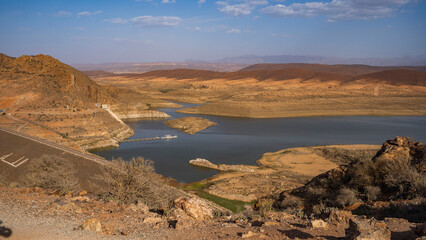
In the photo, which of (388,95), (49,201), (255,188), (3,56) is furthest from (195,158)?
(388,95)

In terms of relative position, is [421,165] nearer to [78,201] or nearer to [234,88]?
[78,201]

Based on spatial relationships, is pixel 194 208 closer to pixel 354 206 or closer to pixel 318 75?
pixel 354 206

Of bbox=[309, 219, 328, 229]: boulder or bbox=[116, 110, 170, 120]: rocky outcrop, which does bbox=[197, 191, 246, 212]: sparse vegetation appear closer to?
bbox=[309, 219, 328, 229]: boulder

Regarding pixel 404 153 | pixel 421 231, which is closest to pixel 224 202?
pixel 404 153

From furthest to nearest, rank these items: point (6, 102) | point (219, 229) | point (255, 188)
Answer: point (6, 102)
point (255, 188)
point (219, 229)

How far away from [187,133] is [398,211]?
34.6 meters

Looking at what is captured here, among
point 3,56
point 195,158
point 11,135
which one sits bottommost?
point 195,158

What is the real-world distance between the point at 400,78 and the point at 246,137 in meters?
75.0

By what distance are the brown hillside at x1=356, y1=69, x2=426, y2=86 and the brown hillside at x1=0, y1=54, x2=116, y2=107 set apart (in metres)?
79.5

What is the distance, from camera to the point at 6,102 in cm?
3753

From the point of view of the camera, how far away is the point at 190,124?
148 ft

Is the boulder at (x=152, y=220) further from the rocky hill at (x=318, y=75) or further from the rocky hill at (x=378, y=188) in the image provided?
the rocky hill at (x=318, y=75)

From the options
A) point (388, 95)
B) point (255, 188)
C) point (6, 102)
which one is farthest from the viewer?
point (388, 95)

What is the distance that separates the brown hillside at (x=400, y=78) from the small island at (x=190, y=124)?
6598 cm
